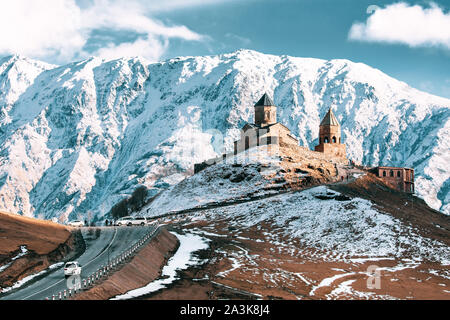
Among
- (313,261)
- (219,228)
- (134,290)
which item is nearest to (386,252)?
(313,261)

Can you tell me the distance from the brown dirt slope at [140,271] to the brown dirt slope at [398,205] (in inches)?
1580

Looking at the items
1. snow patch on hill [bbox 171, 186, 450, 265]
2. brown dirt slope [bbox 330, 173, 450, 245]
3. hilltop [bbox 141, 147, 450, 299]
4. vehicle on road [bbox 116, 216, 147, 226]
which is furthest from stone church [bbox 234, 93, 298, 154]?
vehicle on road [bbox 116, 216, 147, 226]

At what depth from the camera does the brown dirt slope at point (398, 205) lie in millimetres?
89188

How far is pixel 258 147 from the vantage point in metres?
144

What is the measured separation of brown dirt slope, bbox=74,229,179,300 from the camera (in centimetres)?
4247

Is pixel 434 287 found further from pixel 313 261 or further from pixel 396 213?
pixel 396 213

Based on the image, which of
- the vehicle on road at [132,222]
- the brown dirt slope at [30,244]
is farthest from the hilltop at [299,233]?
the brown dirt slope at [30,244]

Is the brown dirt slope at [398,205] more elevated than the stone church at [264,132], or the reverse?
the stone church at [264,132]

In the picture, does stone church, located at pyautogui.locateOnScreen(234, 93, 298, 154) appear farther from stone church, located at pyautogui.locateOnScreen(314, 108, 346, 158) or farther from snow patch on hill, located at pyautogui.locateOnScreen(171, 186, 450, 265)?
snow patch on hill, located at pyautogui.locateOnScreen(171, 186, 450, 265)

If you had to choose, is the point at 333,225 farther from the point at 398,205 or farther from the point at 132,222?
the point at 132,222

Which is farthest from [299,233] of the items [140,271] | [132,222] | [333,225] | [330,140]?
[330,140]

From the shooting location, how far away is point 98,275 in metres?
46.7

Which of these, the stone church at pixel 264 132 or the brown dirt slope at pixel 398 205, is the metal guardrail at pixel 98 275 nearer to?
the brown dirt slope at pixel 398 205

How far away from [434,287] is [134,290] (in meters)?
34.6
